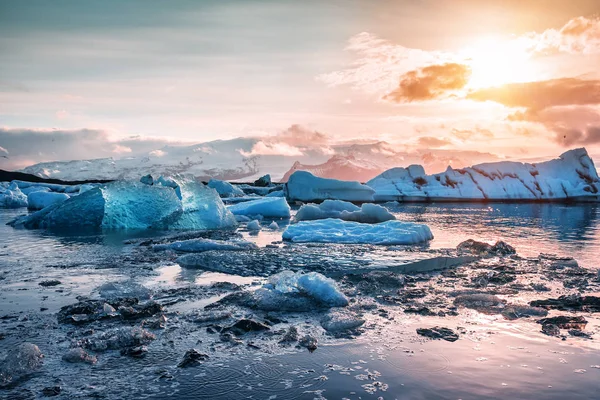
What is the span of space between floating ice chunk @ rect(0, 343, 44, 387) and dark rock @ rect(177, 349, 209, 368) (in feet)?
2.99

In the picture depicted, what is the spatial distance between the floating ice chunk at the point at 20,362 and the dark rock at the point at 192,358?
0.91m

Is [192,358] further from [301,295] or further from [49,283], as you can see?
[49,283]

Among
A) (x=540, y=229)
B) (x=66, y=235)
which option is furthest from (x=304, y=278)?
(x=540, y=229)

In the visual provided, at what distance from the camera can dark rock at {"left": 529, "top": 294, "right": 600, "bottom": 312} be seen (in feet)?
13.3

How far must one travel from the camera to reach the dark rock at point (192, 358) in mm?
2744

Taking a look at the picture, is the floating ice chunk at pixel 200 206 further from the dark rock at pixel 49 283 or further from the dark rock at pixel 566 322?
the dark rock at pixel 566 322

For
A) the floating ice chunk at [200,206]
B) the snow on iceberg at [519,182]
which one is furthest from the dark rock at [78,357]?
the snow on iceberg at [519,182]

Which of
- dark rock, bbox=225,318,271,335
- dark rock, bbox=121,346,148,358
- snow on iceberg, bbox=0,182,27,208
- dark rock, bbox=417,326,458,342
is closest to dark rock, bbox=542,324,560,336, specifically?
dark rock, bbox=417,326,458,342

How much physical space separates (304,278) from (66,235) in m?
8.12

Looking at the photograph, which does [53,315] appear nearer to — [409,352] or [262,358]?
[262,358]

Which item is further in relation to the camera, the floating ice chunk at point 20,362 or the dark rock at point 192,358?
the dark rock at point 192,358

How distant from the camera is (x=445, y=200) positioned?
30.5m

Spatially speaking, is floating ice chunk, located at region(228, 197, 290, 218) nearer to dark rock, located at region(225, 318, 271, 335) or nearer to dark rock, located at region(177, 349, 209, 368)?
dark rock, located at region(225, 318, 271, 335)

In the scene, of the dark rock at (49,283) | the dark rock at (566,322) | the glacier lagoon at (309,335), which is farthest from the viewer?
the dark rock at (49,283)
